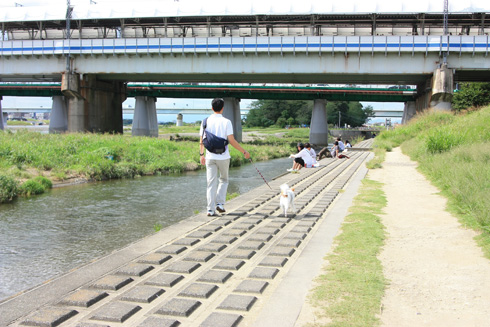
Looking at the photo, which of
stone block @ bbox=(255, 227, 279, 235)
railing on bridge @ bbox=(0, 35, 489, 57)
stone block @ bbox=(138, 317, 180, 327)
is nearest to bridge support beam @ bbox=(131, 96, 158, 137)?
railing on bridge @ bbox=(0, 35, 489, 57)

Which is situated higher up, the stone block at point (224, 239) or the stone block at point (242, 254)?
the stone block at point (224, 239)

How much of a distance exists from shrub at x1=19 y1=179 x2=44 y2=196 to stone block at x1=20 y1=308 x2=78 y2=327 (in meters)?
13.0

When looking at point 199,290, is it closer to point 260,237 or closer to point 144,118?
point 260,237

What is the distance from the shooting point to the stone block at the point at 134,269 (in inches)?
218

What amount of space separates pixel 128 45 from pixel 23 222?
27.5m

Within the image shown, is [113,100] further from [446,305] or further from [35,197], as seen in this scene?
[446,305]

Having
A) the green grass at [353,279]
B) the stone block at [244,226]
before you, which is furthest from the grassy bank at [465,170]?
the stone block at [244,226]

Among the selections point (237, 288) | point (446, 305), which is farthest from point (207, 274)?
point (446, 305)

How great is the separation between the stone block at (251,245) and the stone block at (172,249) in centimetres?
81

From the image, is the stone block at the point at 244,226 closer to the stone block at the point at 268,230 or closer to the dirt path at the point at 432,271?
the stone block at the point at 268,230

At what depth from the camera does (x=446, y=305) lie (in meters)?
4.59

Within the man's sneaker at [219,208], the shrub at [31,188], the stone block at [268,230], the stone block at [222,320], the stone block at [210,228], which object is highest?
the man's sneaker at [219,208]

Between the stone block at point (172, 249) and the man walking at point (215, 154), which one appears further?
the man walking at point (215, 154)

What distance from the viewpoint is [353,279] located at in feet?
17.2
